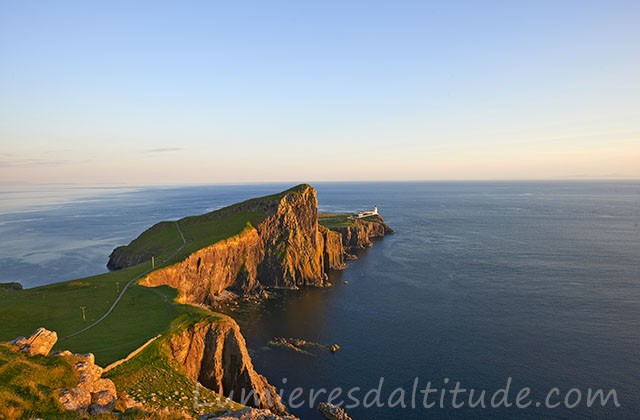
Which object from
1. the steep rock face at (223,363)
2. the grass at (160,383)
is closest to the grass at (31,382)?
the grass at (160,383)

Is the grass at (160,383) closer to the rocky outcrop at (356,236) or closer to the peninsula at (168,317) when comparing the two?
the peninsula at (168,317)

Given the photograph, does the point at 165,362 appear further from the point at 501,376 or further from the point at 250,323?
the point at 501,376

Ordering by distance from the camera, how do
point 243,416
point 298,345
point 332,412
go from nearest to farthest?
point 243,416
point 332,412
point 298,345

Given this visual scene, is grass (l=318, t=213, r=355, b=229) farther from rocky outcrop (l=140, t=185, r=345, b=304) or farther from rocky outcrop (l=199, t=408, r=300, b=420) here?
rocky outcrop (l=199, t=408, r=300, b=420)

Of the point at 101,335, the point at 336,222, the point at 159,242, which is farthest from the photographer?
the point at 336,222

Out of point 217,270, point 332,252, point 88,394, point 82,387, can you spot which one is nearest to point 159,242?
point 217,270

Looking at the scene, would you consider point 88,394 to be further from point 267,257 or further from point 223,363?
point 267,257

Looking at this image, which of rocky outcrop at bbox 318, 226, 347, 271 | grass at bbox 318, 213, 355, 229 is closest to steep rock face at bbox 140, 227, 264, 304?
rocky outcrop at bbox 318, 226, 347, 271
